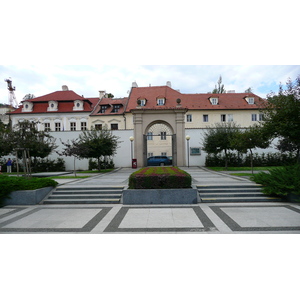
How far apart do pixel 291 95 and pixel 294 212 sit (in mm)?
5313

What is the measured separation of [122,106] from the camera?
41688 mm

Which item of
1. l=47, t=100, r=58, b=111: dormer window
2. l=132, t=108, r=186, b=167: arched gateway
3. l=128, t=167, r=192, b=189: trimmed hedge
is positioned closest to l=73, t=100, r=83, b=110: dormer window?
l=47, t=100, r=58, b=111: dormer window

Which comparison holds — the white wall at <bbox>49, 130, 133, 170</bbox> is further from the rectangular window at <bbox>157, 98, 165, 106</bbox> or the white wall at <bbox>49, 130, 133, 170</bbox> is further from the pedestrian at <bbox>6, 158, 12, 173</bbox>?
the rectangular window at <bbox>157, 98, 165, 106</bbox>

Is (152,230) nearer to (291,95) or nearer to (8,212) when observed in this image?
(8,212)

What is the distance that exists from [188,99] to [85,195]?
34512 millimetres

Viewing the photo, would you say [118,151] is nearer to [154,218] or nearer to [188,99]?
[154,218]

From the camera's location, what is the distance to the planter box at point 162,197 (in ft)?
32.4

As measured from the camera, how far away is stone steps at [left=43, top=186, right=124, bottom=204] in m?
10.4

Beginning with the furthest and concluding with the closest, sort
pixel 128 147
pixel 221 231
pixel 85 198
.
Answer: pixel 128 147 → pixel 85 198 → pixel 221 231

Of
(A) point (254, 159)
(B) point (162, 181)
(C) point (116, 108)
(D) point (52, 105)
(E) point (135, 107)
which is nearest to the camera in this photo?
(B) point (162, 181)

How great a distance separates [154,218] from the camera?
788cm

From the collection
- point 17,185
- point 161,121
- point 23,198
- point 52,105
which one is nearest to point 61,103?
point 52,105

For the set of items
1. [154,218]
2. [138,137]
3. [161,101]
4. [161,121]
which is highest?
[161,101]

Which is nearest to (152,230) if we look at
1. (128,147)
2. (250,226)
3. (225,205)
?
(250,226)
